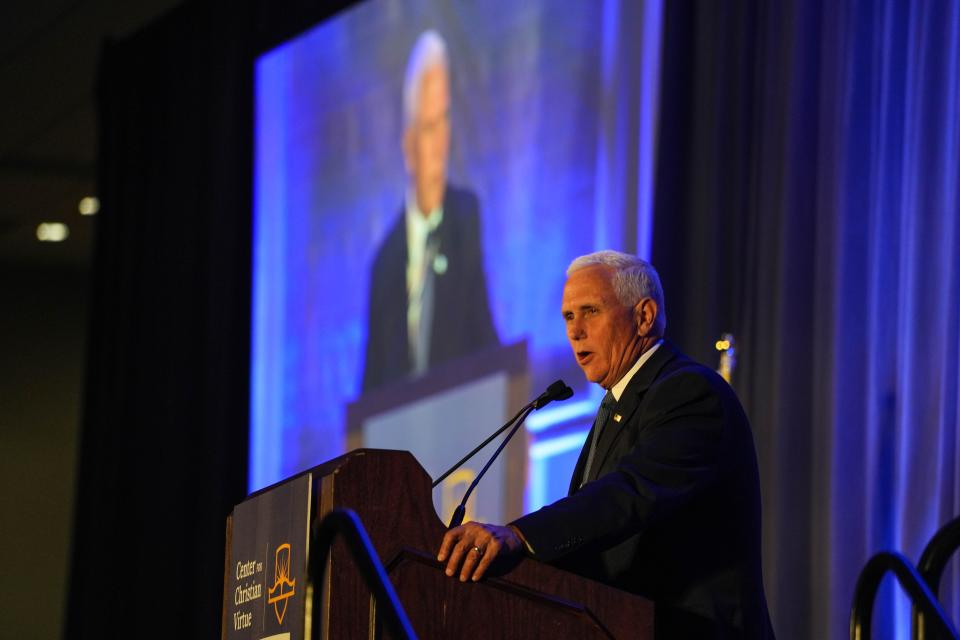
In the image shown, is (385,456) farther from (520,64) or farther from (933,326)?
(520,64)

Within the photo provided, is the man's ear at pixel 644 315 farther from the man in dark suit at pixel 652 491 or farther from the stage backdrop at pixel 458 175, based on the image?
the stage backdrop at pixel 458 175

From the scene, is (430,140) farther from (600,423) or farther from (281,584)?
(281,584)

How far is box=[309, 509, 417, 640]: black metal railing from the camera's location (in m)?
2.35

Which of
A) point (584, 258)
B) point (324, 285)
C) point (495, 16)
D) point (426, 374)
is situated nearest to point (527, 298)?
point (426, 374)

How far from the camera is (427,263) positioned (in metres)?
6.64

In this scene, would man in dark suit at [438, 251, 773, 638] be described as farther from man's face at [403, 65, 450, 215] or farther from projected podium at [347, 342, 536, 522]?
man's face at [403, 65, 450, 215]

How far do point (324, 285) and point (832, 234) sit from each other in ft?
10.4

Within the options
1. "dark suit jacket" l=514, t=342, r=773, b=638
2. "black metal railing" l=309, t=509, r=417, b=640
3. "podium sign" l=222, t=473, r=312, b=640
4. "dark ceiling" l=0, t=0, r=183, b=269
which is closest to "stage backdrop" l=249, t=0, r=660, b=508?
"dark ceiling" l=0, t=0, r=183, b=269

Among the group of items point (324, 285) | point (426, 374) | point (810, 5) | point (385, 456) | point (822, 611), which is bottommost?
point (822, 611)

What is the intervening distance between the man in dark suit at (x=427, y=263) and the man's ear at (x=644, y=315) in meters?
2.93

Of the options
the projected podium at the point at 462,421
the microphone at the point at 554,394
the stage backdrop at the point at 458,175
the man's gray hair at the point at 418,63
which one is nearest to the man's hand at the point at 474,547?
the microphone at the point at 554,394

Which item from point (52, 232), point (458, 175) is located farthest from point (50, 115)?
point (458, 175)

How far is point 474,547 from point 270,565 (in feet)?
1.48

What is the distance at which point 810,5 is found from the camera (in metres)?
5.20
